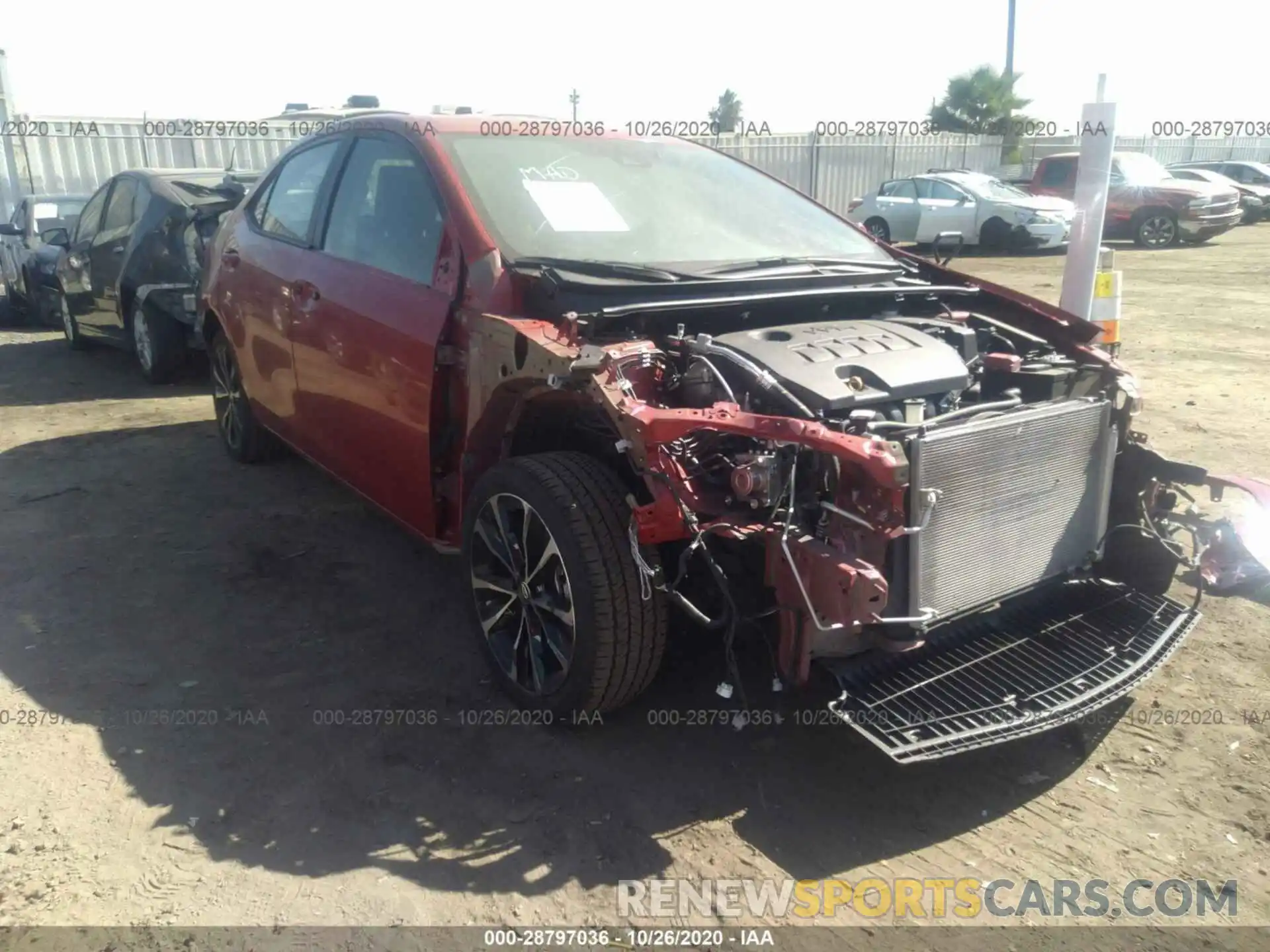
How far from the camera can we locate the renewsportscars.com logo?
2.54 metres

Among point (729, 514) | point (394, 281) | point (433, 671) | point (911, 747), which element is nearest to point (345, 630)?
point (433, 671)

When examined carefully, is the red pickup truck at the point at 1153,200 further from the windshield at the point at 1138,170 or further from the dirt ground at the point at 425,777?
the dirt ground at the point at 425,777

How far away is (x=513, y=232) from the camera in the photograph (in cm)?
355

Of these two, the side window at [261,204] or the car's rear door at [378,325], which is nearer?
the car's rear door at [378,325]

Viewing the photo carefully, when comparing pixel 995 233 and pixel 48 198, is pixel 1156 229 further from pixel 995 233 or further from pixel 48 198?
pixel 48 198

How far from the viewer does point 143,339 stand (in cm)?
816

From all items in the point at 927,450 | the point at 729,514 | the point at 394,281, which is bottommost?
the point at 729,514

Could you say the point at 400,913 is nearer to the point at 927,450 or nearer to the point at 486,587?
the point at 486,587

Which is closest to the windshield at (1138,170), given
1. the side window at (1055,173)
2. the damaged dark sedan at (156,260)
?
the side window at (1055,173)

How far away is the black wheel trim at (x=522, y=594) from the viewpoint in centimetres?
314

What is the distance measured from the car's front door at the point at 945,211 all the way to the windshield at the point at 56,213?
1424 cm

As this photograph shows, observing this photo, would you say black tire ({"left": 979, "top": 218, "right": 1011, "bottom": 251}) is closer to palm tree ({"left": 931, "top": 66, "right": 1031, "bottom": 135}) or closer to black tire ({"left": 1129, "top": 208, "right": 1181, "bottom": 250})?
black tire ({"left": 1129, "top": 208, "right": 1181, "bottom": 250})

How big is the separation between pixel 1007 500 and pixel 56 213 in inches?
459

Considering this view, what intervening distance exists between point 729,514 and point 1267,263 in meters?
17.7
